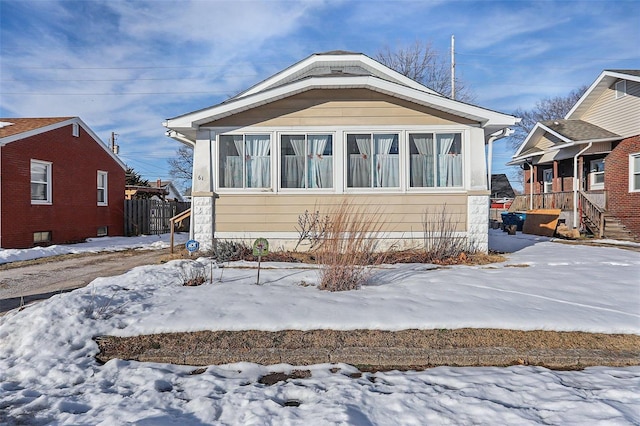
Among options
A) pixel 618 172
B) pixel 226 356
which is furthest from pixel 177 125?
pixel 618 172

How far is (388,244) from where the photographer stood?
27.7 ft

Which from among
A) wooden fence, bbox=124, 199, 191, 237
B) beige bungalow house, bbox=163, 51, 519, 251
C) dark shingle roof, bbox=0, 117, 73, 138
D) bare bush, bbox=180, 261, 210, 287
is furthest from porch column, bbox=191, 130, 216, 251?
wooden fence, bbox=124, 199, 191, 237

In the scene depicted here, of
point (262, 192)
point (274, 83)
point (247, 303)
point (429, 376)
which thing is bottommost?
point (429, 376)

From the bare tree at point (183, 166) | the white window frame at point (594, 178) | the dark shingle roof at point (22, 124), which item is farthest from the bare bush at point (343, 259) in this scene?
the bare tree at point (183, 166)

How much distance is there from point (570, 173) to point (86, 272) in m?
20.2

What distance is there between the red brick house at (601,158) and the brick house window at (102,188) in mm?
19955

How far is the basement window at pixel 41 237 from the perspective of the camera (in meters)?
11.8

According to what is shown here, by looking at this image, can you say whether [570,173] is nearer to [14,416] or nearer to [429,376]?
[429,376]

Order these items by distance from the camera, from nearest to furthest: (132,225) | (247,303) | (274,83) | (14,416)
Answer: (14,416), (247,303), (274,83), (132,225)

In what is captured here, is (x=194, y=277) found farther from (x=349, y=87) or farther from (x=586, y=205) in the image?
(x=586, y=205)

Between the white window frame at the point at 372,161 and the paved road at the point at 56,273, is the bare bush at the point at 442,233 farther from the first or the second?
the paved road at the point at 56,273

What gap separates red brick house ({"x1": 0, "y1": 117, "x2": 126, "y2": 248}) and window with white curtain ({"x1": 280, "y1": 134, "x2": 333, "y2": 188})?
896 centimetres

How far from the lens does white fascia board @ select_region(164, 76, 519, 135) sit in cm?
804

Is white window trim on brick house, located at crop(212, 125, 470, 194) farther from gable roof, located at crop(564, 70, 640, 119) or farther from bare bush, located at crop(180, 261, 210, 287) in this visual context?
gable roof, located at crop(564, 70, 640, 119)
